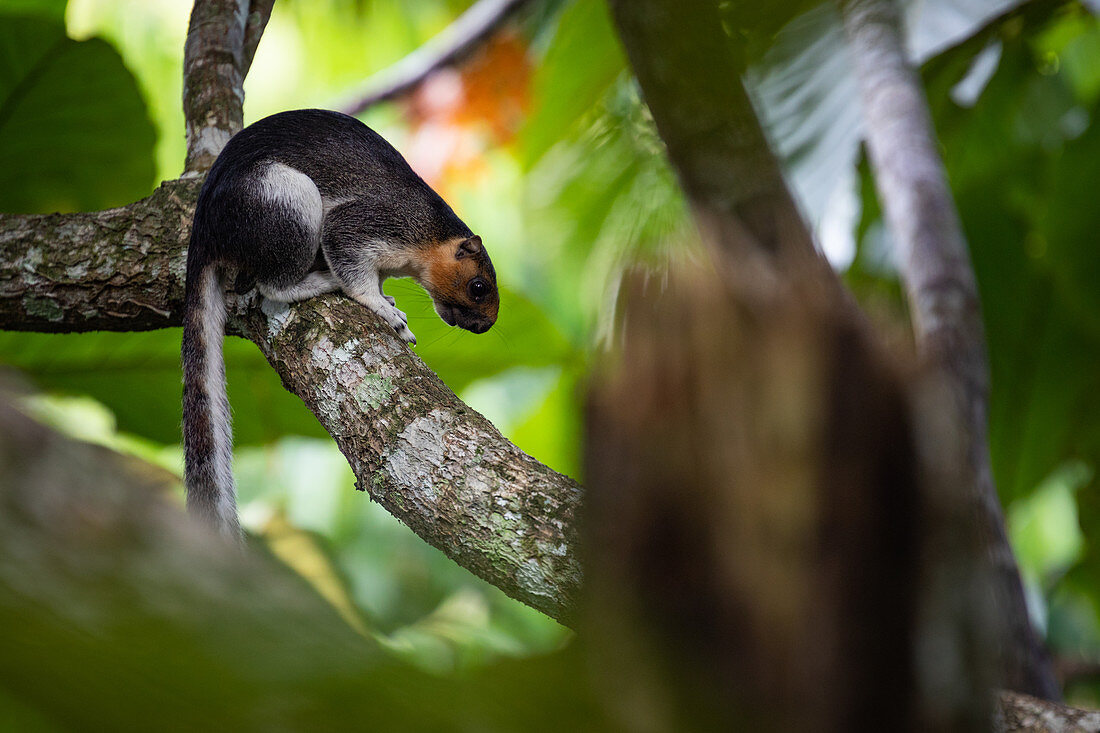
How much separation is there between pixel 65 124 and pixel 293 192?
0.88 metres

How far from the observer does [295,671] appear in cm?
29

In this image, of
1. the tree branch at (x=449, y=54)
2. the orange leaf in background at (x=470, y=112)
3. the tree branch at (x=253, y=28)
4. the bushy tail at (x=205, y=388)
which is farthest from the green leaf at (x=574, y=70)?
the orange leaf in background at (x=470, y=112)

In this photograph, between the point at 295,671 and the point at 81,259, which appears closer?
the point at 295,671

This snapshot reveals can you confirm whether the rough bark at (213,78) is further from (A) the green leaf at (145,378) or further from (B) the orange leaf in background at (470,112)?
(B) the orange leaf in background at (470,112)

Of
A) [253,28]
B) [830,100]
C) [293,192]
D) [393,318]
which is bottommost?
[393,318]

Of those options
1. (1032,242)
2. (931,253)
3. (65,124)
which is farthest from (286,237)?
(1032,242)

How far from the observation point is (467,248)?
5.51 ft

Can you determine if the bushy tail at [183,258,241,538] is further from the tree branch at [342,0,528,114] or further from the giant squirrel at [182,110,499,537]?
the tree branch at [342,0,528,114]

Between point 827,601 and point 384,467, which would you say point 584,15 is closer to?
point 384,467

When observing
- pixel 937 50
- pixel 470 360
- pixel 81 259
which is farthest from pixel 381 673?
pixel 937 50

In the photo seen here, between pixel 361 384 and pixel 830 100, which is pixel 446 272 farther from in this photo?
pixel 830 100

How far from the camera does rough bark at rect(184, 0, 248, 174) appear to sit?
62.6 inches

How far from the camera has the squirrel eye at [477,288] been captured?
5.52ft

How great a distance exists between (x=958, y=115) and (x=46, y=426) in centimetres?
309
